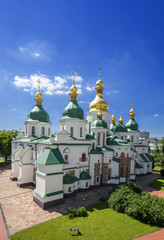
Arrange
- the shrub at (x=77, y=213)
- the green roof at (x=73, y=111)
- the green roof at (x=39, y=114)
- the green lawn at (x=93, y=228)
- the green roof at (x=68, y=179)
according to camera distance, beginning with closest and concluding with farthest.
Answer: the green lawn at (x=93, y=228), the shrub at (x=77, y=213), the green roof at (x=68, y=179), the green roof at (x=73, y=111), the green roof at (x=39, y=114)

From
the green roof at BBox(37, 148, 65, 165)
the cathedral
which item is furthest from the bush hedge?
the green roof at BBox(37, 148, 65, 165)

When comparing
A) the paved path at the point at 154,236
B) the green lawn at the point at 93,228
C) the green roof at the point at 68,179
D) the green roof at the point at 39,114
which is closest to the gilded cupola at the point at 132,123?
the green roof at the point at 39,114

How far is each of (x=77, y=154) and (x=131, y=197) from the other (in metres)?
8.48

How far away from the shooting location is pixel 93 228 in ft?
36.1

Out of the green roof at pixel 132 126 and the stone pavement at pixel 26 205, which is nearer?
the stone pavement at pixel 26 205

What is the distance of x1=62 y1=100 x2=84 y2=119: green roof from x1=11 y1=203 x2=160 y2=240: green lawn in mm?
12655

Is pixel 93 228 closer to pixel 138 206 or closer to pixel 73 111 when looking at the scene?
pixel 138 206

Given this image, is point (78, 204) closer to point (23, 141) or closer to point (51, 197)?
point (51, 197)

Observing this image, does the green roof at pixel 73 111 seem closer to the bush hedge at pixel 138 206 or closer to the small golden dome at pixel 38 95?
the small golden dome at pixel 38 95

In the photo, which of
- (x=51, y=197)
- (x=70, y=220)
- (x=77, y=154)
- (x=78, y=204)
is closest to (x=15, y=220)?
(x=51, y=197)

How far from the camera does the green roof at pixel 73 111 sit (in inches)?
785

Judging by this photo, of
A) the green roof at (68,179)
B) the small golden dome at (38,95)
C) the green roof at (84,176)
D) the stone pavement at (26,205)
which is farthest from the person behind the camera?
the small golden dome at (38,95)

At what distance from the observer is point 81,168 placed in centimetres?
1934

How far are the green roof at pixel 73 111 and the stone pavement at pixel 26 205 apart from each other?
11432 millimetres
